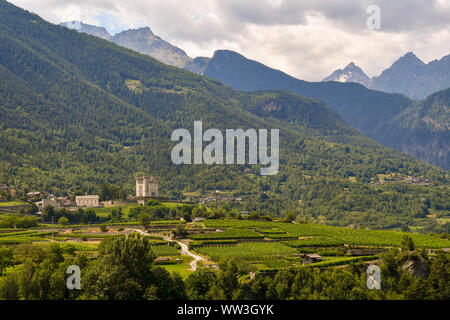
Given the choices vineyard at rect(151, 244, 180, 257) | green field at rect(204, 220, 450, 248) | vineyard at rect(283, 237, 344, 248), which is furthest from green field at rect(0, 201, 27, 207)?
vineyard at rect(283, 237, 344, 248)

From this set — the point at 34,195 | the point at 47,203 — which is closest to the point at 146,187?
the point at 34,195

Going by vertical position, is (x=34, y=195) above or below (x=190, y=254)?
above

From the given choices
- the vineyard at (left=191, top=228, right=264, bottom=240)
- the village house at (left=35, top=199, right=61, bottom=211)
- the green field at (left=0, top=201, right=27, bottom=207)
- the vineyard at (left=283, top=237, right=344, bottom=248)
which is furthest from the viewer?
the village house at (left=35, top=199, right=61, bottom=211)

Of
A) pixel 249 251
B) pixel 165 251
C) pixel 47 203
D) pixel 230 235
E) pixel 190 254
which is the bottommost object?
pixel 190 254

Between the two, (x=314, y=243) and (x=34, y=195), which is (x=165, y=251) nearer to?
(x=314, y=243)

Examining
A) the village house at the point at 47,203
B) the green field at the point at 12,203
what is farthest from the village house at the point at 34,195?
the green field at the point at 12,203

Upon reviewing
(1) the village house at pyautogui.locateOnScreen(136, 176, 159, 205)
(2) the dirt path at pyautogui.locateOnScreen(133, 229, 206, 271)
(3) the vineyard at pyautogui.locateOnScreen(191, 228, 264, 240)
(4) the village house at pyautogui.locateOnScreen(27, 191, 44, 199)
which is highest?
(1) the village house at pyautogui.locateOnScreen(136, 176, 159, 205)

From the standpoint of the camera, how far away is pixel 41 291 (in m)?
64.0

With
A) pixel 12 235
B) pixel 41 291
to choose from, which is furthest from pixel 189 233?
pixel 41 291

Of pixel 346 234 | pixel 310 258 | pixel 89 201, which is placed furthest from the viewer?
pixel 89 201

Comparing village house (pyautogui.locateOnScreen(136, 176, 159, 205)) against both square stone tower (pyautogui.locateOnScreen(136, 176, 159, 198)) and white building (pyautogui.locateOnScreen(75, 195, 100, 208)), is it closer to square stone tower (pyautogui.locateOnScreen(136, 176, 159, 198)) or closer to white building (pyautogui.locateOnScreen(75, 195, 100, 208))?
square stone tower (pyautogui.locateOnScreen(136, 176, 159, 198))

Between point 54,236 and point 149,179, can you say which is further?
point 149,179

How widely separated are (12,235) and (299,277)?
5449cm
